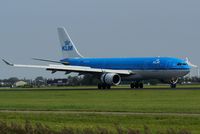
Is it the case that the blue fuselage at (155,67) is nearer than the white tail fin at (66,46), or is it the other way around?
the blue fuselage at (155,67)

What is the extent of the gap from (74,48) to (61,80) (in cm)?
8375

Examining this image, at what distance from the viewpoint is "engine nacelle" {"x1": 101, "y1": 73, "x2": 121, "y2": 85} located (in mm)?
86188

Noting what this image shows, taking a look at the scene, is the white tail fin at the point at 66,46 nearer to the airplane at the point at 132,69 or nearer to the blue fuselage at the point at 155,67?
the airplane at the point at 132,69

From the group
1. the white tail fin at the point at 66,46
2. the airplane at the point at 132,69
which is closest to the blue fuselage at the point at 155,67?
the airplane at the point at 132,69

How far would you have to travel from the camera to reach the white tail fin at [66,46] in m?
105

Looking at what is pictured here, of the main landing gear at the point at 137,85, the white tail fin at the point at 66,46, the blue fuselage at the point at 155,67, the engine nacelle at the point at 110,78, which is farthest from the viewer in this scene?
the white tail fin at the point at 66,46

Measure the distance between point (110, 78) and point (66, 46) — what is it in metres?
22.2

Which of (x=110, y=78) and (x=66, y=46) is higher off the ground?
(x=66, y=46)

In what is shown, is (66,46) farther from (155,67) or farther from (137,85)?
(155,67)

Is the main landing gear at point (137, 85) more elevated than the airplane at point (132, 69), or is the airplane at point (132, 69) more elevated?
the airplane at point (132, 69)

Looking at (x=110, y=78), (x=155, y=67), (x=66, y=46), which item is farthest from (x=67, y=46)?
(x=155, y=67)

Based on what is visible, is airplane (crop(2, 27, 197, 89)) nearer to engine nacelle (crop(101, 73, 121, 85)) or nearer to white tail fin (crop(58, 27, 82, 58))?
engine nacelle (crop(101, 73, 121, 85))

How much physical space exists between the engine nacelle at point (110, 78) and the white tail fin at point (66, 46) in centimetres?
1795

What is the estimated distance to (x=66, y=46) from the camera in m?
106
